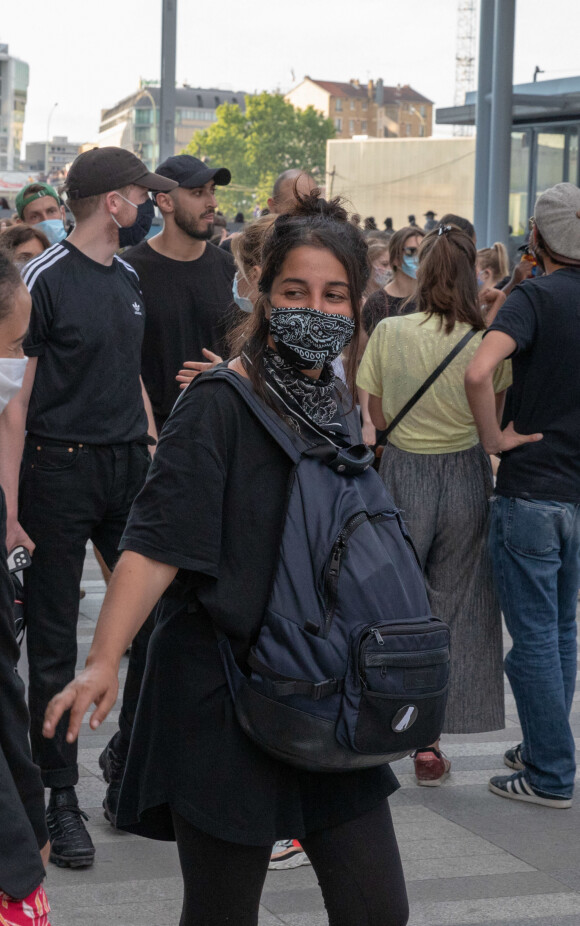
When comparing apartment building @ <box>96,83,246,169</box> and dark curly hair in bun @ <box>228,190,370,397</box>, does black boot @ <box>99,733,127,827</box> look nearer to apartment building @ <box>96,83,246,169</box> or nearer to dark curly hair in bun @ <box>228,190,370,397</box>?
dark curly hair in bun @ <box>228,190,370,397</box>

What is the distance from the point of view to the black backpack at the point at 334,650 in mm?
2363

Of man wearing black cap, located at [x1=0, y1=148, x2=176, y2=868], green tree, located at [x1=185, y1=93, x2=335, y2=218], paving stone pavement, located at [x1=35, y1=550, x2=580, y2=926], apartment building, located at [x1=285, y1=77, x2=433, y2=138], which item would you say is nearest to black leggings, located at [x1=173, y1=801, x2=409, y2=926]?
paving stone pavement, located at [x1=35, y1=550, x2=580, y2=926]

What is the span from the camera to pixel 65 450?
167 inches

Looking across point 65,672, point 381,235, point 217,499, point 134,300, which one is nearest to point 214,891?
point 217,499

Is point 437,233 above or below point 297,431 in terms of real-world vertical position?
above

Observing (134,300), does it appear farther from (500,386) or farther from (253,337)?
(253,337)

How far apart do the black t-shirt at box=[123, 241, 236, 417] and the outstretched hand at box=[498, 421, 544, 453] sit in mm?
1171

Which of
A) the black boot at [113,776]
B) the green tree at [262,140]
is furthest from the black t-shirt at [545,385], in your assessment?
the green tree at [262,140]

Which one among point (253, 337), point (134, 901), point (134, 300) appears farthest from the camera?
point (134, 300)

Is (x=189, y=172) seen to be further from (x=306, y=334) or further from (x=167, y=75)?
(x=167, y=75)

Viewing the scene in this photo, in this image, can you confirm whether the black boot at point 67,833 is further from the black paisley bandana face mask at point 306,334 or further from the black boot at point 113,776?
the black paisley bandana face mask at point 306,334

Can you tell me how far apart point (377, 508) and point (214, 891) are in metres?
0.81

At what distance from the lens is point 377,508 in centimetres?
254

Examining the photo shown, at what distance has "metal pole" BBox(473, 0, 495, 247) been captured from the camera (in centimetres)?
1811
